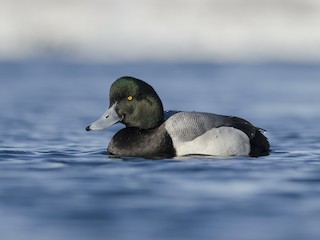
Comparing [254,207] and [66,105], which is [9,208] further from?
[66,105]

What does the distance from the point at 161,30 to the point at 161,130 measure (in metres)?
36.5

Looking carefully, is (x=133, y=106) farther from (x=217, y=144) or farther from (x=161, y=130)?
(x=217, y=144)

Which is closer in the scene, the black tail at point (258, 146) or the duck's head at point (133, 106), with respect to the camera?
the duck's head at point (133, 106)

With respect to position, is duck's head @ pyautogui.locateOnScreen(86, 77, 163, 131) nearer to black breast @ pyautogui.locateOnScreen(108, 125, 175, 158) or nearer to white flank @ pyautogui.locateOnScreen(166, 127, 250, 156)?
black breast @ pyautogui.locateOnScreen(108, 125, 175, 158)

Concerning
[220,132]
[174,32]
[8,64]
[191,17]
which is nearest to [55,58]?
[8,64]

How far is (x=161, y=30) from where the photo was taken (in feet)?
149

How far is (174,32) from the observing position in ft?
147

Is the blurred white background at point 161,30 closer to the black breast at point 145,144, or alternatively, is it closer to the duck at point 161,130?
the duck at point 161,130

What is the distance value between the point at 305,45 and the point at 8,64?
1359 cm

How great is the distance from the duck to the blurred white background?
26.9 m

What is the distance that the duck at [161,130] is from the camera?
9.08 metres

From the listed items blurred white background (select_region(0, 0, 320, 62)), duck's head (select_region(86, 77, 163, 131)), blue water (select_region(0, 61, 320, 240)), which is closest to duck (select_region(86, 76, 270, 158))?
duck's head (select_region(86, 77, 163, 131))

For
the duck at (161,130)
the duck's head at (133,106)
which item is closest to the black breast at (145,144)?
the duck at (161,130)

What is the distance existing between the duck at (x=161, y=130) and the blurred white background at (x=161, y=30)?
88.4ft
